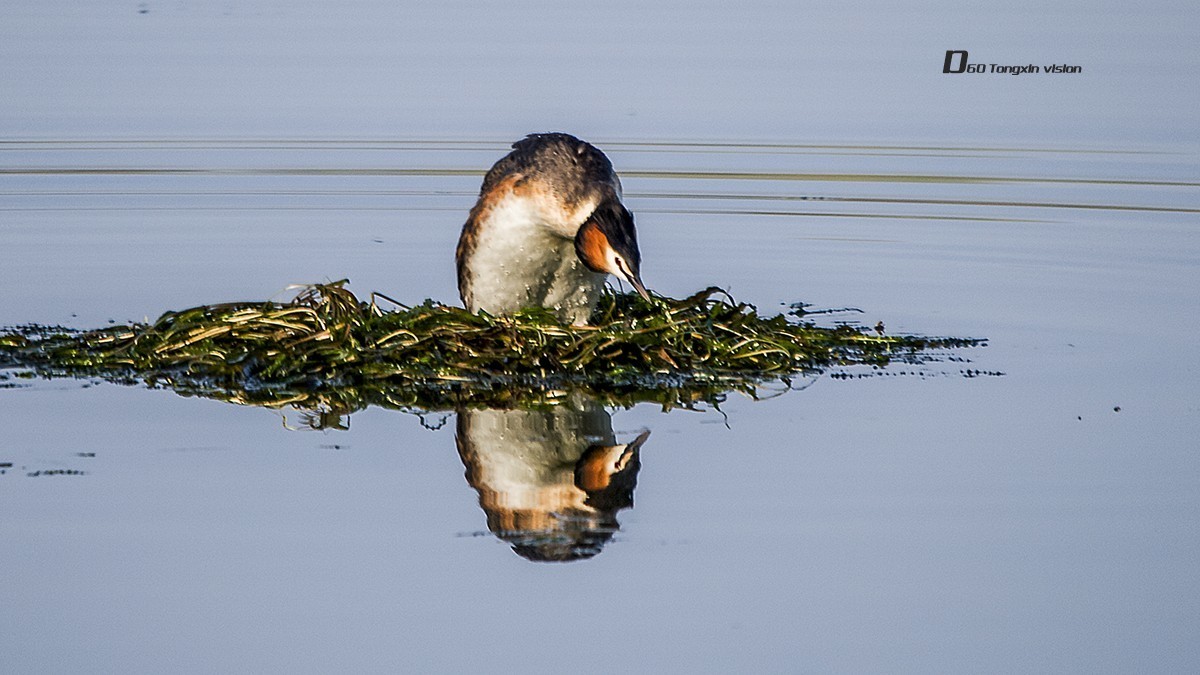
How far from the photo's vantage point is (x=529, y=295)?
345 inches

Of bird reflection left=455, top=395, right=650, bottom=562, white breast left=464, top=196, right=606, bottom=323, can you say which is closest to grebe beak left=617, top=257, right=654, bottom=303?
white breast left=464, top=196, right=606, bottom=323

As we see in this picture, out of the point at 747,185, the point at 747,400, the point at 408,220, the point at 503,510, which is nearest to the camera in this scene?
the point at 503,510

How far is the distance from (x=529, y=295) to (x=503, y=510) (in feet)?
7.16

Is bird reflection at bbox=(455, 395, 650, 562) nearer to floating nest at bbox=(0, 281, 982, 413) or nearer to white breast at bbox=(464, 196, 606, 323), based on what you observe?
floating nest at bbox=(0, 281, 982, 413)

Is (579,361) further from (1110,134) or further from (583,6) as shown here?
(583,6)

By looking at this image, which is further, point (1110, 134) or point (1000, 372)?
point (1110, 134)

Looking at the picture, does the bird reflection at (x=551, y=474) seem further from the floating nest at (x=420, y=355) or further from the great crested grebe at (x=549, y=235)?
the great crested grebe at (x=549, y=235)

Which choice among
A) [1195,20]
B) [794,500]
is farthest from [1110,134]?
[794,500]

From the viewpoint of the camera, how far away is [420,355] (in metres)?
8.50

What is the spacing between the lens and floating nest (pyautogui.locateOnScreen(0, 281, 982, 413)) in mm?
8266

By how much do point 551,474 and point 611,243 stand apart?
1.43 m

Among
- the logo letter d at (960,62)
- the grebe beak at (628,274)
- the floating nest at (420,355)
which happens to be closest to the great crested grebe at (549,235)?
the grebe beak at (628,274)

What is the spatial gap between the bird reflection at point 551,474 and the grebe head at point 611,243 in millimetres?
558

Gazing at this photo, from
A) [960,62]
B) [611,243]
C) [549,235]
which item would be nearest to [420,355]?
[549,235]
